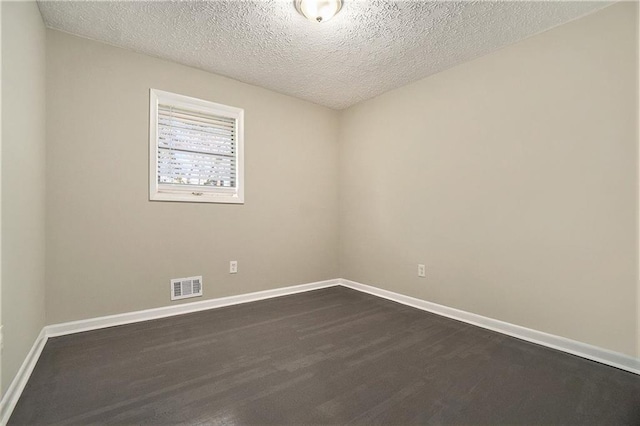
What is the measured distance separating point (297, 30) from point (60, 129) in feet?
6.89

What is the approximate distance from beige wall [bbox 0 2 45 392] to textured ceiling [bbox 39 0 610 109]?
499 mm

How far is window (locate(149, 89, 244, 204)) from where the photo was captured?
9.00 ft

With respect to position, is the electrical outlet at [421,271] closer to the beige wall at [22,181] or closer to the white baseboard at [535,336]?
the white baseboard at [535,336]

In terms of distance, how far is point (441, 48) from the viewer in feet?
8.17

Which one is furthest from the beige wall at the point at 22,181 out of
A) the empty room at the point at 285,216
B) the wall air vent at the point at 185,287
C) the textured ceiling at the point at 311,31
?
the wall air vent at the point at 185,287

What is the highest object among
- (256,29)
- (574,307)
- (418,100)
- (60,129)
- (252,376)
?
(256,29)

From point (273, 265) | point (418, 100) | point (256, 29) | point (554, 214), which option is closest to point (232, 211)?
point (273, 265)

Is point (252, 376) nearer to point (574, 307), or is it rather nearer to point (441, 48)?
point (574, 307)

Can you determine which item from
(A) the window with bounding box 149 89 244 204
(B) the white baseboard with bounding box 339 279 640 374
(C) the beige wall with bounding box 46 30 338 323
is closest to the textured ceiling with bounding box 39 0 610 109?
(C) the beige wall with bounding box 46 30 338 323

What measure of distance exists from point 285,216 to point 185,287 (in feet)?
4.53

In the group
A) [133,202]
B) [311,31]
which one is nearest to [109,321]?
[133,202]

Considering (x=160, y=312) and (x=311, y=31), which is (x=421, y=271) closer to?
(x=311, y=31)

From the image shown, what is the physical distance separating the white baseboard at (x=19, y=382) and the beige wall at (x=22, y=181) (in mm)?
49

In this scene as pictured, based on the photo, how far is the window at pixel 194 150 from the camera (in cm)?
274
